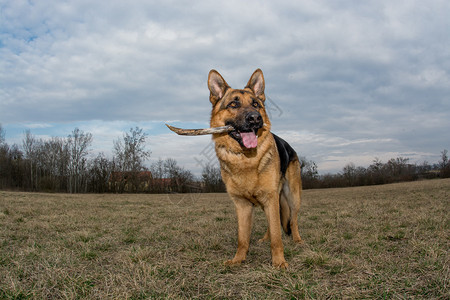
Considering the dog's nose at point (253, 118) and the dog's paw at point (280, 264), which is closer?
the dog's paw at point (280, 264)

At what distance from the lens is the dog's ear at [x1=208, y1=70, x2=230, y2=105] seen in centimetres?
451

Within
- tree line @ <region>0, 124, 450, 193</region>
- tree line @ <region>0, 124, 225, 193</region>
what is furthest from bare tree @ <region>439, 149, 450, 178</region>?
tree line @ <region>0, 124, 225, 193</region>

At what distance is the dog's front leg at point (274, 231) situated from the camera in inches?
146

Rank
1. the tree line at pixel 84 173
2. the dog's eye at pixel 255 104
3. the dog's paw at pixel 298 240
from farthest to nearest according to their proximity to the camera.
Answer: the tree line at pixel 84 173 < the dog's paw at pixel 298 240 < the dog's eye at pixel 255 104

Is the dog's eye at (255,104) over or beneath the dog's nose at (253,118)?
over

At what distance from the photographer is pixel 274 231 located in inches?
150

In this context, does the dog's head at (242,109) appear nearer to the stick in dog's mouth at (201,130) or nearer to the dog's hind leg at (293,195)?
the stick in dog's mouth at (201,130)

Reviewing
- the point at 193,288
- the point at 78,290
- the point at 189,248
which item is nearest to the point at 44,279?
the point at 78,290

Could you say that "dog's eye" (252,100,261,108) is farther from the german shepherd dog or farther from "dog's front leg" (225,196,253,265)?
"dog's front leg" (225,196,253,265)

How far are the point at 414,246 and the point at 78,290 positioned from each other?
435 centimetres

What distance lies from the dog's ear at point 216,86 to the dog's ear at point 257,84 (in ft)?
1.31

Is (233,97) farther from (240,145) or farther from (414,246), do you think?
(414,246)

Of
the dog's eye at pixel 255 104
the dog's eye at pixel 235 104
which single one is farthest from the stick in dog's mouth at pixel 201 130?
the dog's eye at pixel 255 104

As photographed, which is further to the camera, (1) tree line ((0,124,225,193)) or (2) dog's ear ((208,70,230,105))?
(1) tree line ((0,124,225,193))
